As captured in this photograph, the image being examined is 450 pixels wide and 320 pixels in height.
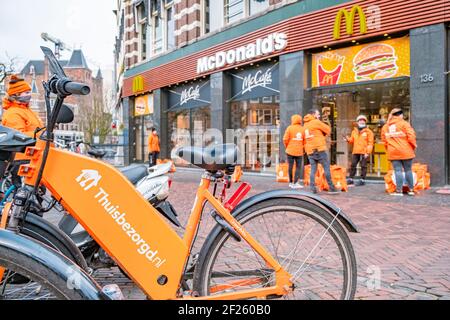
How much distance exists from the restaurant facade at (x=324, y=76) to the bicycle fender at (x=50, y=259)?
574 centimetres

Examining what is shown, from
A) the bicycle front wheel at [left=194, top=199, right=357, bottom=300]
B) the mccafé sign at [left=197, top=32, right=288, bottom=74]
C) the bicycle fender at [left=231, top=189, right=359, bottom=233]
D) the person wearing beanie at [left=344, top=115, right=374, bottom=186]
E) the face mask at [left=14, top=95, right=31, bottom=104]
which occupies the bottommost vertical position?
the bicycle front wheel at [left=194, top=199, right=357, bottom=300]

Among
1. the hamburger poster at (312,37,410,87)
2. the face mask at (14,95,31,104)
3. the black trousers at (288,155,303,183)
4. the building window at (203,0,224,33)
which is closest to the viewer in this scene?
the face mask at (14,95,31,104)

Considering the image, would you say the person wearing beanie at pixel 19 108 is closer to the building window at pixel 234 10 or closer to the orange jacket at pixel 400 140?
the orange jacket at pixel 400 140

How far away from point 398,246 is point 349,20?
8.40 metres

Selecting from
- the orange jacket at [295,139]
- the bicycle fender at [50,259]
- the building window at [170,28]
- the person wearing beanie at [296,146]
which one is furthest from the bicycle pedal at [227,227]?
the building window at [170,28]

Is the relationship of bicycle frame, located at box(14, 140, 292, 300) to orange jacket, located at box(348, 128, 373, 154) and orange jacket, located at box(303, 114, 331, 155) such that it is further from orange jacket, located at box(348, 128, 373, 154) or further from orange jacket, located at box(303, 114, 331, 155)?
orange jacket, located at box(348, 128, 373, 154)

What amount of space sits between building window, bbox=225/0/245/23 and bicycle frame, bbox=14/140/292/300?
1415cm

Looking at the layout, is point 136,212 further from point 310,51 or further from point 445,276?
point 310,51

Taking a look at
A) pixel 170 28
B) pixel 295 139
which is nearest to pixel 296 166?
pixel 295 139

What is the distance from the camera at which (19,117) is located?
4.23m

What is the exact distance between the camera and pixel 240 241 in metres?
2.19

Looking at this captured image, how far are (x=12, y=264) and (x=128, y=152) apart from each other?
73.8ft

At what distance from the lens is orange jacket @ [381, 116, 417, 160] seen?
8.17 metres

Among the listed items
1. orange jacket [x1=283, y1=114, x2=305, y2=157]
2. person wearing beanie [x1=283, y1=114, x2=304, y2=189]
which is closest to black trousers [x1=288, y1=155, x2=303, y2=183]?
person wearing beanie [x1=283, y1=114, x2=304, y2=189]
